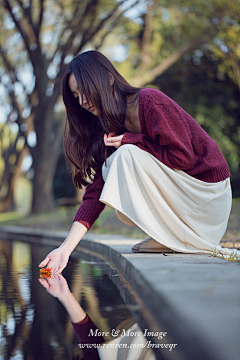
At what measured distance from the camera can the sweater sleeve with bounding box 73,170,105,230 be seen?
3.25 metres

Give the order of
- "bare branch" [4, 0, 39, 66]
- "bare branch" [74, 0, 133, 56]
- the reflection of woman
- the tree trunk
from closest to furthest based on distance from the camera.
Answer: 1. the reflection of woman
2. "bare branch" [4, 0, 39, 66]
3. "bare branch" [74, 0, 133, 56]
4. the tree trunk

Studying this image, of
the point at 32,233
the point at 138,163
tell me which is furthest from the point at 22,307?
the point at 32,233

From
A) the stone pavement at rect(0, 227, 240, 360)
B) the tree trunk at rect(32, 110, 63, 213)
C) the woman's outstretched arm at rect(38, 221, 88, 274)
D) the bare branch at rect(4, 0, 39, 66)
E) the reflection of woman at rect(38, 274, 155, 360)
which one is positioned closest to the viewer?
the stone pavement at rect(0, 227, 240, 360)

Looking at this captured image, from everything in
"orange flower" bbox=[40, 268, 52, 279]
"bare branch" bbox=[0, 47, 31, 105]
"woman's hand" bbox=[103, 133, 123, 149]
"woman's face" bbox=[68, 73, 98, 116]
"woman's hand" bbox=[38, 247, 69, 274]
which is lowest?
"bare branch" bbox=[0, 47, 31, 105]

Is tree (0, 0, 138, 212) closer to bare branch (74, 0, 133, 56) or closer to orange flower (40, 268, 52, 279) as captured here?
bare branch (74, 0, 133, 56)

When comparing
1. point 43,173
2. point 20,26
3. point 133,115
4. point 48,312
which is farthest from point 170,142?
point 43,173

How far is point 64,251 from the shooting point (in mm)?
3053

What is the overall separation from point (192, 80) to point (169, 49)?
2.02 m

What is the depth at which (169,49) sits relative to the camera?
17922 millimetres

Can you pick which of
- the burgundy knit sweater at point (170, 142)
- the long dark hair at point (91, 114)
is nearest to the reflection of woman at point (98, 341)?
the burgundy knit sweater at point (170, 142)

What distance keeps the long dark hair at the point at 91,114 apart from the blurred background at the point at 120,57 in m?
6.70

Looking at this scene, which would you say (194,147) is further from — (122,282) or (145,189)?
(122,282)

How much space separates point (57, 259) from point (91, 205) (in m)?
0.48

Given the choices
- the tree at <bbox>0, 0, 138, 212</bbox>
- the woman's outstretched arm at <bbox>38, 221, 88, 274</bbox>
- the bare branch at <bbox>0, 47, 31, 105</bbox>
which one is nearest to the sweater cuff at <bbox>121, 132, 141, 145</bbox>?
the woman's outstretched arm at <bbox>38, 221, 88, 274</bbox>
